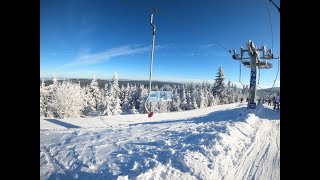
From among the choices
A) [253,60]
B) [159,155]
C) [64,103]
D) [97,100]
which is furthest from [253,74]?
[97,100]

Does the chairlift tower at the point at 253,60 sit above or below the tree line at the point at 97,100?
above

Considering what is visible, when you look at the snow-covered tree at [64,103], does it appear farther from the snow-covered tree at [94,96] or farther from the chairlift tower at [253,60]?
the chairlift tower at [253,60]

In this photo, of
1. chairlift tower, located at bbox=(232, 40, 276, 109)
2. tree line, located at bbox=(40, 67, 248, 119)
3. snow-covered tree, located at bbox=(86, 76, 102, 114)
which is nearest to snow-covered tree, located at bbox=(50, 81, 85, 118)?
tree line, located at bbox=(40, 67, 248, 119)

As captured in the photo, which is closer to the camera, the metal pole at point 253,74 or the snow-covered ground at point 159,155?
the snow-covered ground at point 159,155

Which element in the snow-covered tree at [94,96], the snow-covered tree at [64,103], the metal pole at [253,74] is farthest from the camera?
the snow-covered tree at [94,96]

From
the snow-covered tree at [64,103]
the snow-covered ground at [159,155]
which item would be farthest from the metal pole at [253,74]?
the snow-covered tree at [64,103]

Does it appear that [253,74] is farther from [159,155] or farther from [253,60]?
[159,155]
